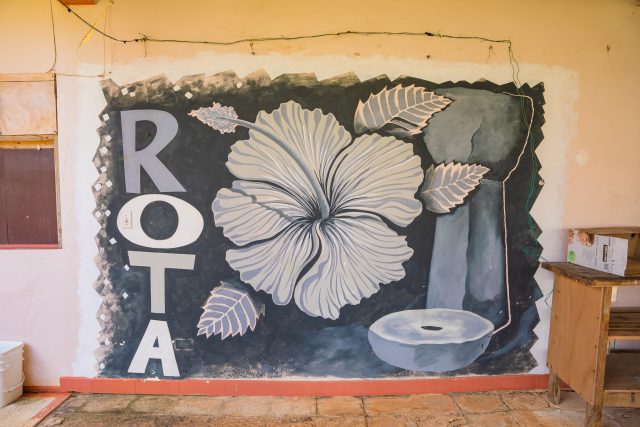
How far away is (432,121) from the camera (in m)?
2.64

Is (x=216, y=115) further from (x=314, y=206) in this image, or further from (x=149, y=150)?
(x=314, y=206)

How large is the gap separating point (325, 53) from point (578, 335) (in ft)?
8.03

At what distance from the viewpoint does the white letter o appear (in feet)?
8.72

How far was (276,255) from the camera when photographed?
268 centimetres

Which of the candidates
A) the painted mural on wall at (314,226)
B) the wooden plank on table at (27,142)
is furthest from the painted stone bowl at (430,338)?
the wooden plank on table at (27,142)

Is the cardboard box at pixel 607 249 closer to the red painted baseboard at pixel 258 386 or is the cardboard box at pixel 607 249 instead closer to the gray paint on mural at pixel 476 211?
the gray paint on mural at pixel 476 211

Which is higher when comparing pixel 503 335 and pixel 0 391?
pixel 503 335

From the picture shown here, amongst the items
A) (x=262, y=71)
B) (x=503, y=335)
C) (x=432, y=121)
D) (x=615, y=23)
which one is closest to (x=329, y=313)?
(x=503, y=335)

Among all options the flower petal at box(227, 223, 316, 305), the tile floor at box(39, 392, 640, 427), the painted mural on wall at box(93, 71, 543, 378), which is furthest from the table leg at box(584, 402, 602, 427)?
the flower petal at box(227, 223, 316, 305)

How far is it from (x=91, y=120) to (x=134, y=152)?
0.37 meters

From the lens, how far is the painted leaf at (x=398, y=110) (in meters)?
2.62

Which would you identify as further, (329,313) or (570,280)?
(329,313)

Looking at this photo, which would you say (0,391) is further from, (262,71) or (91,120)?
(262,71)

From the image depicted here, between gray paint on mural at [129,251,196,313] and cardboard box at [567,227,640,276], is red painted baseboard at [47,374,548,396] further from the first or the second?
cardboard box at [567,227,640,276]
